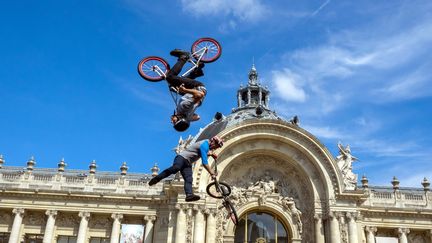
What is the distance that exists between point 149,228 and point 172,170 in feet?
78.6

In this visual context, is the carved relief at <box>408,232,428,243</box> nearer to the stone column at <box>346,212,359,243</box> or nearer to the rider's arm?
the stone column at <box>346,212,359,243</box>

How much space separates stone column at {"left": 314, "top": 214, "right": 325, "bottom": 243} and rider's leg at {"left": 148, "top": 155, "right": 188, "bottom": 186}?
22809mm

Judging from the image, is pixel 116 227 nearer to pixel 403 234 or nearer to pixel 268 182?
pixel 268 182

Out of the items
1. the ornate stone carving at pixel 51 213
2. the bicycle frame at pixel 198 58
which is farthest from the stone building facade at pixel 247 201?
the bicycle frame at pixel 198 58

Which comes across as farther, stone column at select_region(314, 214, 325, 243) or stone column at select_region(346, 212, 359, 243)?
stone column at select_region(314, 214, 325, 243)

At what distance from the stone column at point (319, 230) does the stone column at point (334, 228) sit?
77 cm

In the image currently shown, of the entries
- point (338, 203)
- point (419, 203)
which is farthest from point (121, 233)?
point (419, 203)

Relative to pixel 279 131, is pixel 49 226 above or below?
below

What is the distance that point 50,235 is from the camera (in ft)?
103

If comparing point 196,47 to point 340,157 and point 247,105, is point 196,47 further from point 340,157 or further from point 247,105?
point 247,105

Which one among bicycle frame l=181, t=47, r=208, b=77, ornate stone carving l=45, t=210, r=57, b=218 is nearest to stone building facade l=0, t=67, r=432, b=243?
ornate stone carving l=45, t=210, r=57, b=218

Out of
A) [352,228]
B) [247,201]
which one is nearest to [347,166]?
[352,228]

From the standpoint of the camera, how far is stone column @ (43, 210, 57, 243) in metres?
31.2

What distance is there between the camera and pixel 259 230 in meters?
31.2
